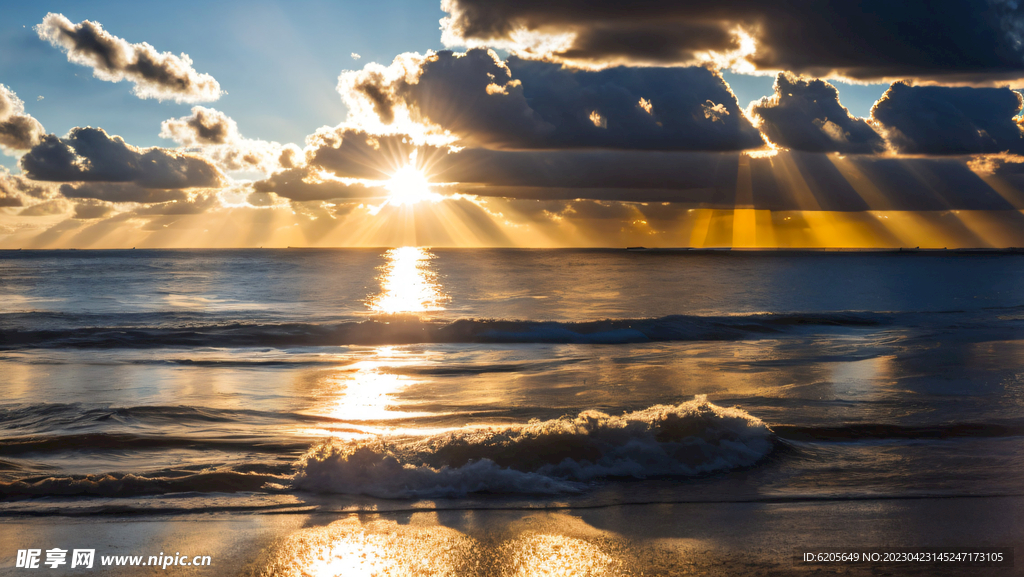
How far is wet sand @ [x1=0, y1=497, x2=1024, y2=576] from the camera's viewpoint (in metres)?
5.08

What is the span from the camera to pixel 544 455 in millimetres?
7824

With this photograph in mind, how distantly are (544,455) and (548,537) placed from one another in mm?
2176

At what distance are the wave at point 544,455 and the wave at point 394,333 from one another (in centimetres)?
1452

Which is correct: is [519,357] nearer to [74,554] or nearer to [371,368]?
[371,368]

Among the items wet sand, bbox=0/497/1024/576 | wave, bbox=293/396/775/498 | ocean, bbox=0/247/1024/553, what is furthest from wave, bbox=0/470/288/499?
wet sand, bbox=0/497/1024/576

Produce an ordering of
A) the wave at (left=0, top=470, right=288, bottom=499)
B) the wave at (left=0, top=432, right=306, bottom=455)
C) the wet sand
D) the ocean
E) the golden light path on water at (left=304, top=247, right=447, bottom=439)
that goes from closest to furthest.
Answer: the wet sand, the wave at (left=0, top=470, right=288, bottom=499), the ocean, the wave at (left=0, top=432, right=306, bottom=455), the golden light path on water at (left=304, top=247, right=447, bottom=439)

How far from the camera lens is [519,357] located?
744 inches

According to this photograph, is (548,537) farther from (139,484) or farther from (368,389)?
(368,389)

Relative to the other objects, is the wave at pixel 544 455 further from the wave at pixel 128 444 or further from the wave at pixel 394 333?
the wave at pixel 394 333

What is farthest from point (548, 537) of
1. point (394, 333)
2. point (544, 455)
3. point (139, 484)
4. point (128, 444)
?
point (394, 333)

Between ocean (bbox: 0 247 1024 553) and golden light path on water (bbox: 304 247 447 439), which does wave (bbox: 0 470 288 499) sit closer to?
ocean (bbox: 0 247 1024 553)

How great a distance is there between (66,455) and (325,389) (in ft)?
17.7

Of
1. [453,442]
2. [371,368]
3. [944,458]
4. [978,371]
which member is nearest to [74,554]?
[453,442]

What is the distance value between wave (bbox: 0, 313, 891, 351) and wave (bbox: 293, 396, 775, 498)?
1452cm
